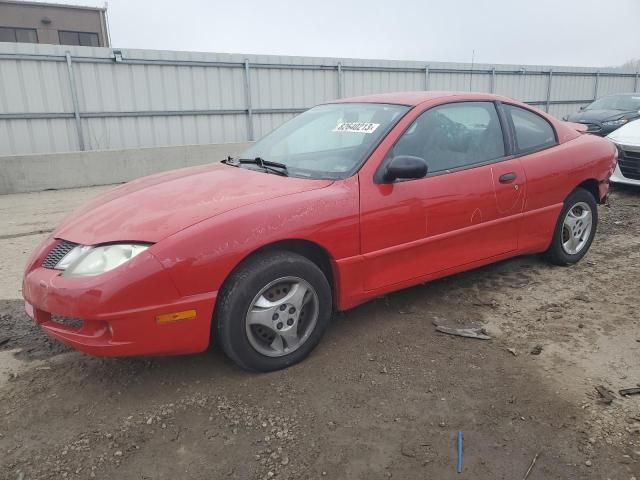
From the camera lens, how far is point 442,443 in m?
2.38

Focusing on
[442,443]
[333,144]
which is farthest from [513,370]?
[333,144]

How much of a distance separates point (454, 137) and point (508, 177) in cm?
53

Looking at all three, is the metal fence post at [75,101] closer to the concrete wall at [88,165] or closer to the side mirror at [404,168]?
the concrete wall at [88,165]

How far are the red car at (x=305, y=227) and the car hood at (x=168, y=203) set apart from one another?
0.01 metres

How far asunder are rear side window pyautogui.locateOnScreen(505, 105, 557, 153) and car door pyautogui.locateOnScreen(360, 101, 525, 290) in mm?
201

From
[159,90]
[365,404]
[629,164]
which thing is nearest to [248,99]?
[159,90]

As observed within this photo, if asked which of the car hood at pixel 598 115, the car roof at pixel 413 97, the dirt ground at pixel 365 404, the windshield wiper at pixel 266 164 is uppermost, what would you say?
the car roof at pixel 413 97

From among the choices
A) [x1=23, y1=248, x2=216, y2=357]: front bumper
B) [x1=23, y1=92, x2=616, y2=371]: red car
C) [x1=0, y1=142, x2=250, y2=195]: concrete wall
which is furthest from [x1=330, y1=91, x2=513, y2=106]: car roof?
[x1=0, y1=142, x2=250, y2=195]: concrete wall

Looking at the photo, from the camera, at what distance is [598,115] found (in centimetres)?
1162

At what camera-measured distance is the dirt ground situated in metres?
2.28

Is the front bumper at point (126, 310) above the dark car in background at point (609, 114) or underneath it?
underneath

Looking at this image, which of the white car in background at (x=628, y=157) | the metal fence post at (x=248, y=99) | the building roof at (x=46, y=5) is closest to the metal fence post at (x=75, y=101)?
the metal fence post at (x=248, y=99)

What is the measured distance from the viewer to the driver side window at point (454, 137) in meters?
3.53

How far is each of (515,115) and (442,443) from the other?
2.86 m
